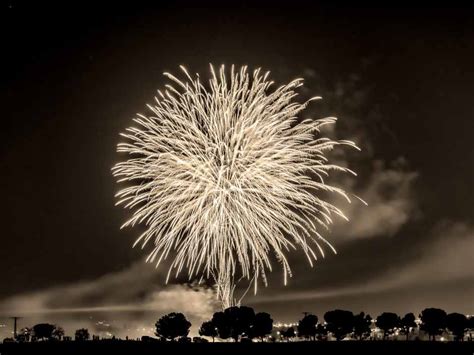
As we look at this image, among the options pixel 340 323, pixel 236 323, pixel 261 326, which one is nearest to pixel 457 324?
pixel 340 323

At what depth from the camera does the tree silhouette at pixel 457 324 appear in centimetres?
13412

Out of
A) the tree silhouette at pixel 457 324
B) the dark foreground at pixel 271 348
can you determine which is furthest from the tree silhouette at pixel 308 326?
the dark foreground at pixel 271 348

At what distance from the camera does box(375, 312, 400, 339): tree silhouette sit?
5807 inches

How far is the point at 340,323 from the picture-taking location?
143 metres

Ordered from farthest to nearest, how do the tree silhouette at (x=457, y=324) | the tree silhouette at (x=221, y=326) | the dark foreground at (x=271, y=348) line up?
the tree silhouette at (x=457, y=324), the tree silhouette at (x=221, y=326), the dark foreground at (x=271, y=348)

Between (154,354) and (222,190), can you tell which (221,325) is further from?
(222,190)

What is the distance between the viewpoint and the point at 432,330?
143000mm

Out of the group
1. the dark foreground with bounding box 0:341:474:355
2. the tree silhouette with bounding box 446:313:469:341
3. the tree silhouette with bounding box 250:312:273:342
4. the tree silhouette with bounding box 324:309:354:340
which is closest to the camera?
the dark foreground with bounding box 0:341:474:355

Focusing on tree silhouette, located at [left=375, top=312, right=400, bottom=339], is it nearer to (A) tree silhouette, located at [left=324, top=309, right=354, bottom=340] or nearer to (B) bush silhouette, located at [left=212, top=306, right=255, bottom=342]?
(A) tree silhouette, located at [left=324, top=309, right=354, bottom=340]

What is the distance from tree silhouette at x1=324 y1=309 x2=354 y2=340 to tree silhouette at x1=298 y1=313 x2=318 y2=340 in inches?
209

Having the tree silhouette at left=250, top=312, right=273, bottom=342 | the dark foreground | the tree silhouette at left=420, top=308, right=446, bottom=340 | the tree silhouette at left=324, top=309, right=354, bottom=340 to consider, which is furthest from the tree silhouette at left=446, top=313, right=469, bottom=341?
the dark foreground

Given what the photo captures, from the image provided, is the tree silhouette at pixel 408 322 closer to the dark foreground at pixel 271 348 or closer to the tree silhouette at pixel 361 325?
the tree silhouette at pixel 361 325

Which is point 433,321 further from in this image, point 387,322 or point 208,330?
point 208,330

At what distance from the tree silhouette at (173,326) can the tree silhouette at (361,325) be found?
35.8m
